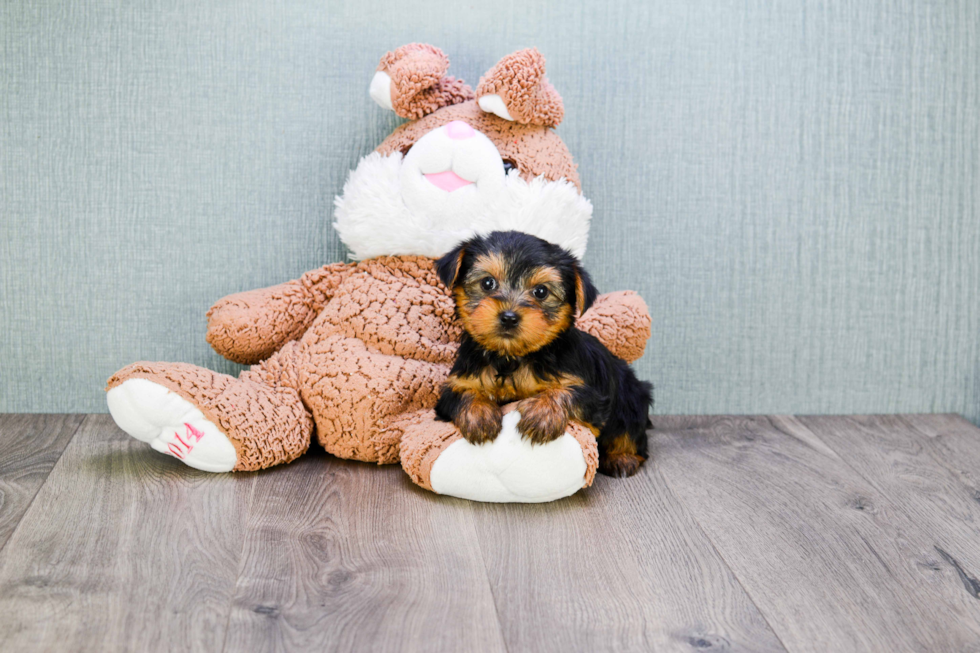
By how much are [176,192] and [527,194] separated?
1094 mm

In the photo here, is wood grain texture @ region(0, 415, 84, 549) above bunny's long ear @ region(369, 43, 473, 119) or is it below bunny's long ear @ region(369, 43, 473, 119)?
below

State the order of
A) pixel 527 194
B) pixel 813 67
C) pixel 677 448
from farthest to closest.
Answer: pixel 813 67, pixel 677 448, pixel 527 194

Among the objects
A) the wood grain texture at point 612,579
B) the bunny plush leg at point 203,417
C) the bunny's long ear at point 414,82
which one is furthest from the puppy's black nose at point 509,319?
the bunny's long ear at point 414,82

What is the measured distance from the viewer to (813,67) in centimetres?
265

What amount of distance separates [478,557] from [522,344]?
1.51 ft

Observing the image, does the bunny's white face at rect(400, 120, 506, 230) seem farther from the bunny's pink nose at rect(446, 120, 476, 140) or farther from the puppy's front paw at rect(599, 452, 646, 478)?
the puppy's front paw at rect(599, 452, 646, 478)

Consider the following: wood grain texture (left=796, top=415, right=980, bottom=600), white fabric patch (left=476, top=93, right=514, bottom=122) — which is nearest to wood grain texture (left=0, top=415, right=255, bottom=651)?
white fabric patch (left=476, top=93, right=514, bottom=122)

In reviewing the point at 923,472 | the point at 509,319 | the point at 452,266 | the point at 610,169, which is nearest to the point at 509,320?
the point at 509,319

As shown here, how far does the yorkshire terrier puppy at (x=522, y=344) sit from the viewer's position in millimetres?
1845

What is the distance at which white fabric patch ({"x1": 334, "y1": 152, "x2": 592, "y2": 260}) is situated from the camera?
7.24 ft

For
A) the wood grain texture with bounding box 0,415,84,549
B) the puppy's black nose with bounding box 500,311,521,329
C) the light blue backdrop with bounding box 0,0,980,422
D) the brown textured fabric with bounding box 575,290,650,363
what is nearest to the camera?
the puppy's black nose with bounding box 500,311,521,329

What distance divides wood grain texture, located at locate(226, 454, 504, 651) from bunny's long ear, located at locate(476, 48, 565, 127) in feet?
3.30

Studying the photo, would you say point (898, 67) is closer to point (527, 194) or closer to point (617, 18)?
point (617, 18)

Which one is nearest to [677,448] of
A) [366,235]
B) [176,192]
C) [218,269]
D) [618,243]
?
[618,243]
